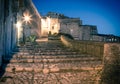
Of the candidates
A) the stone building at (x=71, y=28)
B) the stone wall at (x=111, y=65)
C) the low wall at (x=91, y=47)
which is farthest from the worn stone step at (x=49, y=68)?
the stone building at (x=71, y=28)

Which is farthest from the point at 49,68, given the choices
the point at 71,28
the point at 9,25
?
the point at 71,28

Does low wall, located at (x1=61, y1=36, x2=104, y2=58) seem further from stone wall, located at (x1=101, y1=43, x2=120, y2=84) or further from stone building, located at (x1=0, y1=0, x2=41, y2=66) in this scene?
stone building, located at (x1=0, y1=0, x2=41, y2=66)

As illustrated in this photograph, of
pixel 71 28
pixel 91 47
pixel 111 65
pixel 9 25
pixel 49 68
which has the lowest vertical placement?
pixel 49 68

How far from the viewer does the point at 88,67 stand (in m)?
6.66

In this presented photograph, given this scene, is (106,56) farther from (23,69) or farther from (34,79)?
(23,69)

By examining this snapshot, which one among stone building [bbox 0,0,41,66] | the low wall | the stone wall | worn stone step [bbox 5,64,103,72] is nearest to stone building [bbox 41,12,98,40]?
stone building [bbox 0,0,41,66]

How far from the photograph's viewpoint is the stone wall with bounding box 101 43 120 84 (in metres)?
5.53

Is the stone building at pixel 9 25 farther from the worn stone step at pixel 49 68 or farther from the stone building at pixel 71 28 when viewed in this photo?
the stone building at pixel 71 28

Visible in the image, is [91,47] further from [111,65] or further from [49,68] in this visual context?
[49,68]

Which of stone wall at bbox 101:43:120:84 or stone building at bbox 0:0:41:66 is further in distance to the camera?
stone building at bbox 0:0:41:66

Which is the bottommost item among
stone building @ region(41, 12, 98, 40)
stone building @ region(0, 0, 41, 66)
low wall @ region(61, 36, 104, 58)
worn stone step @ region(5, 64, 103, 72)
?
worn stone step @ region(5, 64, 103, 72)

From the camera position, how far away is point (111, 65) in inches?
228

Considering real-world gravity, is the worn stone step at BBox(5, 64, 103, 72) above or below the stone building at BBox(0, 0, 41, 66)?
below

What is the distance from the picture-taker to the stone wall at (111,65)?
553cm
